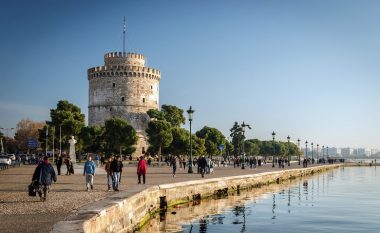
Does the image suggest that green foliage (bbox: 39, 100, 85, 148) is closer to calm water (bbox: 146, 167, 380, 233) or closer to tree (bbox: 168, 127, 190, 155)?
tree (bbox: 168, 127, 190, 155)

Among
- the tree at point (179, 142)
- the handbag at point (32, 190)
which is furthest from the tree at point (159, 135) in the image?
the handbag at point (32, 190)

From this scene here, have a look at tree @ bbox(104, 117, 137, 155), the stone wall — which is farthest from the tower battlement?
the stone wall

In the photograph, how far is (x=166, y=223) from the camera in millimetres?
17844

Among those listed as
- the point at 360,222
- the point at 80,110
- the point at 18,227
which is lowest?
the point at 360,222

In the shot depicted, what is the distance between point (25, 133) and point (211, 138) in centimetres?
4607

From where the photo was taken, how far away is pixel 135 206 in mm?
15844

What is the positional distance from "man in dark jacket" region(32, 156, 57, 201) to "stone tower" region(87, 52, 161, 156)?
6633cm

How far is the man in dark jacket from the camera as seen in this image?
16.0 metres

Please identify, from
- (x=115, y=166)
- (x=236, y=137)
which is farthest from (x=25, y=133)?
(x=115, y=166)

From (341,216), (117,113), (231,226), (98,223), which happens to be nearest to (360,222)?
(341,216)

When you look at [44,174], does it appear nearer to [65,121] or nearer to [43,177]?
[43,177]

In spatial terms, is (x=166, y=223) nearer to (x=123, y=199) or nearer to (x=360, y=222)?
(x=123, y=199)

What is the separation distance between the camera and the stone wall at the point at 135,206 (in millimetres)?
10766

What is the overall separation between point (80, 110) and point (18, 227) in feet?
212
